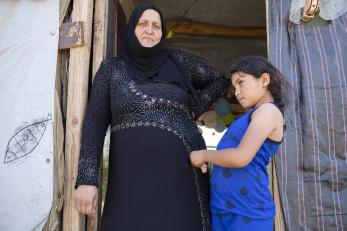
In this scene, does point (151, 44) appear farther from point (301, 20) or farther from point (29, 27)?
point (301, 20)

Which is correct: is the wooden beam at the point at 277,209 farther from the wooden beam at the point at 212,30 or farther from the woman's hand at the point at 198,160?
the wooden beam at the point at 212,30

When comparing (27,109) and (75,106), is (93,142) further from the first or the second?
(27,109)

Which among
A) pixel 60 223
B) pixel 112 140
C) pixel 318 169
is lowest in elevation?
pixel 60 223

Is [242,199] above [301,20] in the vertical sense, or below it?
below

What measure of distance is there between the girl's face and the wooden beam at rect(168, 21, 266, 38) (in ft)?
9.46

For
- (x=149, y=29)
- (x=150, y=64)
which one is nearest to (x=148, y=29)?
(x=149, y=29)

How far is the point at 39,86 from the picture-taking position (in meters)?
2.34

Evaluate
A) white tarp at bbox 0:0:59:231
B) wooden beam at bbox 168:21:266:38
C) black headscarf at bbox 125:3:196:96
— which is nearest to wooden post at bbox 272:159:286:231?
black headscarf at bbox 125:3:196:96

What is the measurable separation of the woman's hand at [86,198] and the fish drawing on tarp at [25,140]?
462 millimetres

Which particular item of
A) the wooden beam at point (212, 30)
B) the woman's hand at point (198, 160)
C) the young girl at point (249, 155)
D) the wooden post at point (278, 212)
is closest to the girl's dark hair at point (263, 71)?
the young girl at point (249, 155)

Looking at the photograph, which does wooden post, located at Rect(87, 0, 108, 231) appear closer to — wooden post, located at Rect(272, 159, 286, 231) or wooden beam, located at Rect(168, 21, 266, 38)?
wooden post, located at Rect(272, 159, 286, 231)

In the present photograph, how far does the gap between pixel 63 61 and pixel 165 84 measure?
0.74 meters

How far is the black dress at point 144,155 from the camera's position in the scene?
1972 millimetres

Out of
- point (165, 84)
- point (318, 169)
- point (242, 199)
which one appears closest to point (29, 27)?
point (165, 84)
